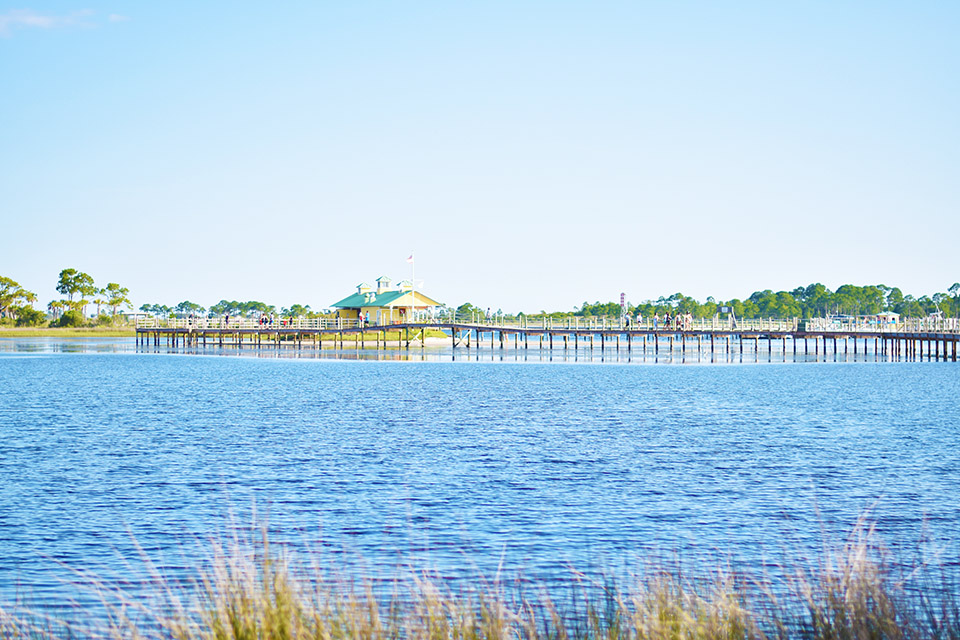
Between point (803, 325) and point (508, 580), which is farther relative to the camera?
point (803, 325)

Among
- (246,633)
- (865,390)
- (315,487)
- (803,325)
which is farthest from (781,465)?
(803,325)

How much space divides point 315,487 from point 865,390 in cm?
4070

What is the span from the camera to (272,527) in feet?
52.5

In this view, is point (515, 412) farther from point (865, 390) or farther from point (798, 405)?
point (865, 390)

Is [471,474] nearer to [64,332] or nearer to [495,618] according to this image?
[495,618]

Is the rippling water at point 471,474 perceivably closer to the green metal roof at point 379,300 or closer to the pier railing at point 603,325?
the pier railing at point 603,325

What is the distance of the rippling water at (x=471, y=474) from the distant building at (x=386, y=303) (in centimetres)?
6054

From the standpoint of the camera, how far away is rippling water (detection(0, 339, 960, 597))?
15172 mm

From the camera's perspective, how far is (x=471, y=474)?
2181 cm

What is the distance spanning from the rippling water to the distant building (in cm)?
6054

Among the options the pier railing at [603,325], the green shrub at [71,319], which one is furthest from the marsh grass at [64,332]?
the pier railing at [603,325]

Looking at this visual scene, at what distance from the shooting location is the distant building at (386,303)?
108750 mm

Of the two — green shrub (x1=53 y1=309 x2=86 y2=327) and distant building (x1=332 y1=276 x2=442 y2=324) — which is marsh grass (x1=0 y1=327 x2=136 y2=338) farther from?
distant building (x1=332 y1=276 x2=442 y2=324)

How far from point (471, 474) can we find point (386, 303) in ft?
286
